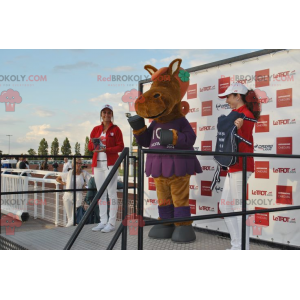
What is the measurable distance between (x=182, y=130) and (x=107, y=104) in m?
1.26

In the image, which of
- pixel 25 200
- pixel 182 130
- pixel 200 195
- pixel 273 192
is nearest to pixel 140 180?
pixel 182 130

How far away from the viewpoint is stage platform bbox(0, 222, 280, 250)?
3.59 metres

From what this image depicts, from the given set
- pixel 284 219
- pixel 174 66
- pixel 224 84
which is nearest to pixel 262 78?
pixel 224 84

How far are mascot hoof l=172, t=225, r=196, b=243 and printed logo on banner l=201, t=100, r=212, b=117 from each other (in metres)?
1.58

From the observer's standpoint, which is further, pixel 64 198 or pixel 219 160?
pixel 64 198

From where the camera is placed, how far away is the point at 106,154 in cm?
441

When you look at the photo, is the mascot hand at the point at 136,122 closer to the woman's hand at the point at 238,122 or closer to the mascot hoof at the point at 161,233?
the woman's hand at the point at 238,122

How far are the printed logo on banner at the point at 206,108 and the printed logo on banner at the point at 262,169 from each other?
3.30 feet

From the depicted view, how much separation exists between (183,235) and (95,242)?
1.04m

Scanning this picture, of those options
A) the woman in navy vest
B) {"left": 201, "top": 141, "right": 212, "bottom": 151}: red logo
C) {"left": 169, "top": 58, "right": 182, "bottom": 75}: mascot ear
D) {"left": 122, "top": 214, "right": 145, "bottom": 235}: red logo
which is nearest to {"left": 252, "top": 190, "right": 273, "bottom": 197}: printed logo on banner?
the woman in navy vest

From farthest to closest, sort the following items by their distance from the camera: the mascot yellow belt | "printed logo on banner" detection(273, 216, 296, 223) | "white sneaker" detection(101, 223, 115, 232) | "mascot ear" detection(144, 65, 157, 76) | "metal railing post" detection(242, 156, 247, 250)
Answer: "white sneaker" detection(101, 223, 115, 232), "mascot ear" detection(144, 65, 157, 76), the mascot yellow belt, "printed logo on banner" detection(273, 216, 296, 223), "metal railing post" detection(242, 156, 247, 250)

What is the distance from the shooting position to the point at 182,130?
3.89m

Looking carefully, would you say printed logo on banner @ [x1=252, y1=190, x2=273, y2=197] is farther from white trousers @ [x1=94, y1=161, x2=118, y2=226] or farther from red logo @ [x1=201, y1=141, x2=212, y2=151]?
white trousers @ [x1=94, y1=161, x2=118, y2=226]

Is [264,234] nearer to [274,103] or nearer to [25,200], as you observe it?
[274,103]
